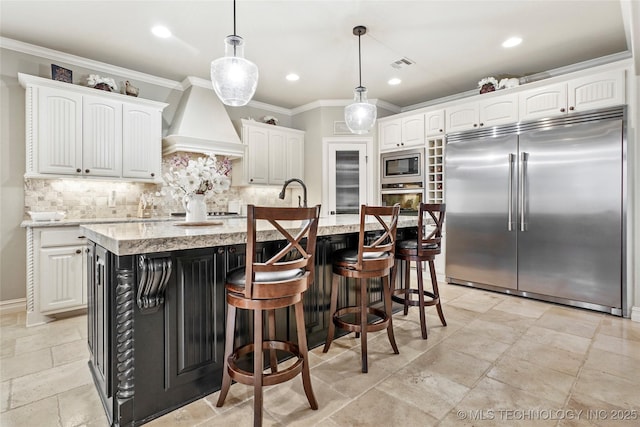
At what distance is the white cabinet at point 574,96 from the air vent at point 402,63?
132cm

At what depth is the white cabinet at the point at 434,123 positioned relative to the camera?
14.4ft

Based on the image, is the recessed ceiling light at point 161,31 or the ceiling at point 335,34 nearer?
the ceiling at point 335,34

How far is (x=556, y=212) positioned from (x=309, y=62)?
320cm

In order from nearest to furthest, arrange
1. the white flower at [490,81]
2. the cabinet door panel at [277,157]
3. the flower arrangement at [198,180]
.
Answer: the flower arrangement at [198,180] < the white flower at [490,81] < the cabinet door panel at [277,157]

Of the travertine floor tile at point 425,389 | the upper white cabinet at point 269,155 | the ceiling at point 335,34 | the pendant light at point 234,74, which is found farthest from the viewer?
the upper white cabinet at point 269,155

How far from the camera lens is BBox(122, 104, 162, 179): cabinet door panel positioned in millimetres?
3744

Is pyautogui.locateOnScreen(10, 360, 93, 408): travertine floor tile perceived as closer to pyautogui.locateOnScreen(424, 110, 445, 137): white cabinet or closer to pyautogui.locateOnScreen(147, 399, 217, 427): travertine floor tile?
pyautogui.locateOnScreen(147, 399, 217, 427): travertine floor tile

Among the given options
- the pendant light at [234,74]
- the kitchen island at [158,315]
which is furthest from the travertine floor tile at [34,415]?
the pendant light at [234,74]

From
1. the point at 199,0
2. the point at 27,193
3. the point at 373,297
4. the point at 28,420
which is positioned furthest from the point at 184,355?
the point at 27,193

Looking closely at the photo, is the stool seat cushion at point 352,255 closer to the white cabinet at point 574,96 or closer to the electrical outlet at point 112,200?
the white cabinet at point 574,96

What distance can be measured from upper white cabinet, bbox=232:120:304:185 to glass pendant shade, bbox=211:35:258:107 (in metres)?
2.47

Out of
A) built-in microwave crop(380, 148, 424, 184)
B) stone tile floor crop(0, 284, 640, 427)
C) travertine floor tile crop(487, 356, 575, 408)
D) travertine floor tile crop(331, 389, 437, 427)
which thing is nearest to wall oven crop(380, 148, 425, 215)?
built-in microwave crop(380, 148, 424, 184)

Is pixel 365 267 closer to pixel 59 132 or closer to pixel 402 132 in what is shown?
pixel 402 132

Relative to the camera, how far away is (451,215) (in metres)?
4.29
